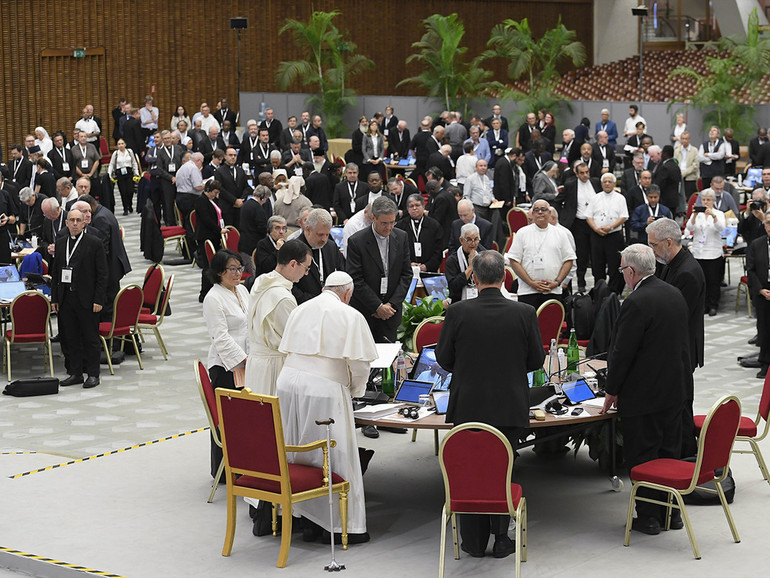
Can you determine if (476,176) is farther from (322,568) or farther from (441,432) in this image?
(322,568)

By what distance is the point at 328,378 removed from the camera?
19.2ft

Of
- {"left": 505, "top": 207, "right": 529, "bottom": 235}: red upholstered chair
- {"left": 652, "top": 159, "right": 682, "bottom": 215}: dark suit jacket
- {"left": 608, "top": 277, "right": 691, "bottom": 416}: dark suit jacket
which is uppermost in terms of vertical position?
{"left": 652, "top": 159, "right": 682, "bottom": 215}: dark suit jacket

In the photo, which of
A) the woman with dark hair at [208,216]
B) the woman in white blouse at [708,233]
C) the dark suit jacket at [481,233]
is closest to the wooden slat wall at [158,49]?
the woman with dark hair at [208,216]

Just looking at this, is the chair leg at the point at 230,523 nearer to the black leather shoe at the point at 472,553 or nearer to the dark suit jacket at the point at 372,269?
the black leather shoe at the point at 472,553

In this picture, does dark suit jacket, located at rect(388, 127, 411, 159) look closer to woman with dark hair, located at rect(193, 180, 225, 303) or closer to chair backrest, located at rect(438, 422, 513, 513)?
woman with dark hair, located at rect(193, 180, 225, 303)

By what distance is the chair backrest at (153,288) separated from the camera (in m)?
11.0

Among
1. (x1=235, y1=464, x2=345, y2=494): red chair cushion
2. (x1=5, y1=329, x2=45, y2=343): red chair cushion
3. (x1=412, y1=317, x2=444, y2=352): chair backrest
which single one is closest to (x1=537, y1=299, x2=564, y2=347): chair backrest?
(x1=412, y1=317, x2=444, y2=352): chair backrest

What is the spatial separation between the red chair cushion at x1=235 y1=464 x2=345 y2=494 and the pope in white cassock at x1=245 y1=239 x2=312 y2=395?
2.16 feet

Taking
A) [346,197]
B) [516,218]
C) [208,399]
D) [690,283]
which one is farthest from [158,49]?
[690,283]

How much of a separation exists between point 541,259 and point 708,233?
3.23 metres

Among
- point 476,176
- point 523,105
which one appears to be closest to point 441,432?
point 476,176

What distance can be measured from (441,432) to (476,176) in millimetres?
6774

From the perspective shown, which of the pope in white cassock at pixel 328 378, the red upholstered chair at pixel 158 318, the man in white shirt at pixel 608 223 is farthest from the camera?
the man in white shirt at pixel 608 223

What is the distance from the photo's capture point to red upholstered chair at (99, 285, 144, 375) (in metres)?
10.3
